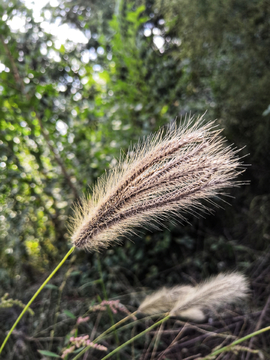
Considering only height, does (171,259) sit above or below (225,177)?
below

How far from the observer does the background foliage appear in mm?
1438

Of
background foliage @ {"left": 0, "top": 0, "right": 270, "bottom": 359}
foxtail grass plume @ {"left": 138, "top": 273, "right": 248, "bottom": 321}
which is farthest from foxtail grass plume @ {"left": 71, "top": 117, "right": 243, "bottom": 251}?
background foliage @ {"left": 0, "top": 0, "right": 270, "bottom": 359}

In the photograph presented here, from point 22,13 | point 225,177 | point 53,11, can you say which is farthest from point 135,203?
point 53,11

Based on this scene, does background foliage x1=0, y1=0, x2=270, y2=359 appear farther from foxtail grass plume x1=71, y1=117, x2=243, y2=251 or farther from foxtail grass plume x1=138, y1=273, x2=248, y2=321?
foxtail grass plume x1=71, y1=117, x2=243, y2=251

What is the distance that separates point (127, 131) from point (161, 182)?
112 cm

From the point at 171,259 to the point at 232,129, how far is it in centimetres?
80

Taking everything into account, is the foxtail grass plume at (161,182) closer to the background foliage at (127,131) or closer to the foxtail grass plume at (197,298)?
the foxtail grass plume at (197,298)

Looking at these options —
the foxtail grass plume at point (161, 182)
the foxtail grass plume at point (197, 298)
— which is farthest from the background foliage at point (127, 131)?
the foxtail grass plume at point (161, 182)

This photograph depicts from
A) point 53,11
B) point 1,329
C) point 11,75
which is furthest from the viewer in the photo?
point 53,11

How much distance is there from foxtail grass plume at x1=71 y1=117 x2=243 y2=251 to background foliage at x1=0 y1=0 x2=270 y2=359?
2.79 ft

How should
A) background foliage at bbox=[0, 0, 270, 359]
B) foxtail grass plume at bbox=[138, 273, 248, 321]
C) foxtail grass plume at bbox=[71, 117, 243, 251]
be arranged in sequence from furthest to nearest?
background foliage at bbox=[0, 0, 270, 359] < foxtail grass plume at bbox=[138, 273, 248, 321] < foxtail grass plume at bbox=[71, 117, 243, 251]

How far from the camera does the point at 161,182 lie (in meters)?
0.50

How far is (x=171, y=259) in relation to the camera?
153 centimetres

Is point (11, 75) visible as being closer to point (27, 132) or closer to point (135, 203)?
point (27, 132)
